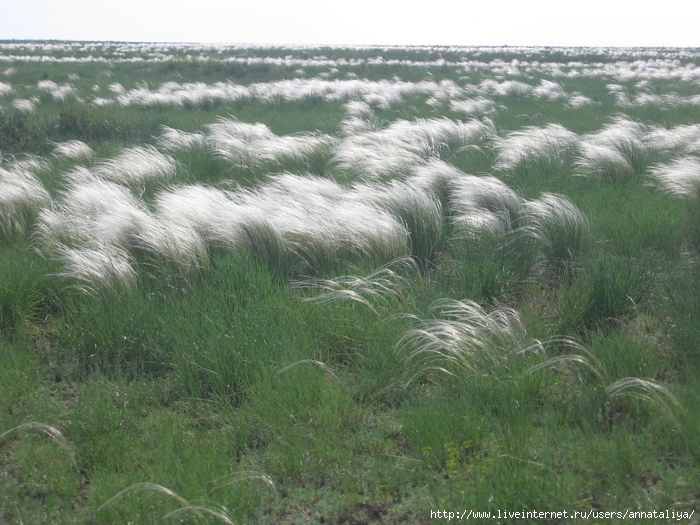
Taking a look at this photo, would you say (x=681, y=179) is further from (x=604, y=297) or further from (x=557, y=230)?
(x=604, y=297)

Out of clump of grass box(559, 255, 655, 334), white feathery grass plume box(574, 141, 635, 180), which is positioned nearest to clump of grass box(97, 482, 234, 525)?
clump of grass box(559, 255, 655, 334)

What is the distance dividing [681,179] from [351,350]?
14.0 ft

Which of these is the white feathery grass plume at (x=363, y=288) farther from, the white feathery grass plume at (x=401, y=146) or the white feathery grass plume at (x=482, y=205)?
the white feathery grass plume at (x=401, y=146)

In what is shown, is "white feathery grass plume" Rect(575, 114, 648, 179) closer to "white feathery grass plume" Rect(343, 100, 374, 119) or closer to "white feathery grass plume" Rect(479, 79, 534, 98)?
"white feathery grass plume" Rect(343, 100, 374, 119)

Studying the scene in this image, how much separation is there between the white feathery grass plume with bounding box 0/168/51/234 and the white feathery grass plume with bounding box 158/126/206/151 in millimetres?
2889

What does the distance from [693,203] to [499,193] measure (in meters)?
1.71

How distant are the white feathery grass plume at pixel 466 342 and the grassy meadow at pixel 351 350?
0.02m

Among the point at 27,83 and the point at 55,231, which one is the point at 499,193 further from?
the point at 27,83

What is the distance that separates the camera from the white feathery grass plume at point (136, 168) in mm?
6863

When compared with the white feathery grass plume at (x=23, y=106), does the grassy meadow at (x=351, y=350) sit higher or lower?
lower

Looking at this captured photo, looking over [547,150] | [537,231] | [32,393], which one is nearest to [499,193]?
[537,231]

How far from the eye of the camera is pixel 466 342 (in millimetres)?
3000

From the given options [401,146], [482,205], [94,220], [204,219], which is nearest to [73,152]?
[94,220]

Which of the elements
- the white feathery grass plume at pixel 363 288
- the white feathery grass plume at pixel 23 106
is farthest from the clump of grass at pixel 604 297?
the white feathery grass plume at pixel 23 106
